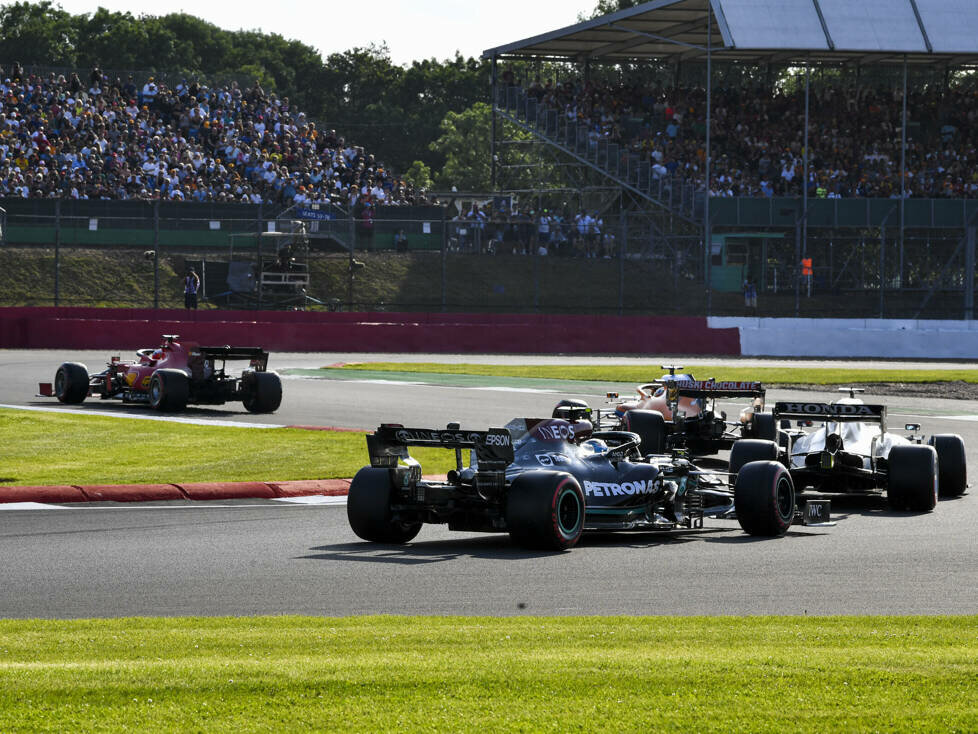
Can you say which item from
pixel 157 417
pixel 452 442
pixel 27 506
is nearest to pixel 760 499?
pixel 452 442

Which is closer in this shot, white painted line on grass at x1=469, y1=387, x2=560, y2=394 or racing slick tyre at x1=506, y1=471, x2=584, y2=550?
racing slick tyre at x1=506, y1=471, x2=584, y2=550

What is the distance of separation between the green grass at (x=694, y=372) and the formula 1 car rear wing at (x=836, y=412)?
52.7ft

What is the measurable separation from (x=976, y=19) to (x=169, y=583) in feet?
145

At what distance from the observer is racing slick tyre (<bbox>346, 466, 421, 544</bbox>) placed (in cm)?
1148

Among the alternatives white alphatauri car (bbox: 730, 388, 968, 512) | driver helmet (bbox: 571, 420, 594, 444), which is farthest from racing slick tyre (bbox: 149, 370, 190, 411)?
driver helmet (bbox: 571, 420, 594, 444)

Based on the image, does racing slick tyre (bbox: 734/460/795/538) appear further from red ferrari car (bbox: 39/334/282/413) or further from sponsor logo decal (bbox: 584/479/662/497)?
red ferrari car (bbox: 39/334/282/413)

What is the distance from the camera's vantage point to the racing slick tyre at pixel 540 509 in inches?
434

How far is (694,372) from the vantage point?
3331cm

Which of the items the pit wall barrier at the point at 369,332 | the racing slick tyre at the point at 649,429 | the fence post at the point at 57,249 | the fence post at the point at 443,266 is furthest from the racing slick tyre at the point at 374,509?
the fence post at the point at 443,266

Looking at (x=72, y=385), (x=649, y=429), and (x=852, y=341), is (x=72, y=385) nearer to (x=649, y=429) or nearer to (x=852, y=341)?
(x=649, y=429)

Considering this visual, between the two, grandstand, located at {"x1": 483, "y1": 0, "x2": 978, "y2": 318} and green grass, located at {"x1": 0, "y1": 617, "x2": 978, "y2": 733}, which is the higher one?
grandstand, located at {"x1": 483, "y1": 0, "x2": 978, "y2": 318}

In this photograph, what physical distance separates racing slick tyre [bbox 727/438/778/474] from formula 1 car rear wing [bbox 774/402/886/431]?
2.73 feet

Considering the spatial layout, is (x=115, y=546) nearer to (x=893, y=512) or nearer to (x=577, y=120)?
(x=893, y=512)

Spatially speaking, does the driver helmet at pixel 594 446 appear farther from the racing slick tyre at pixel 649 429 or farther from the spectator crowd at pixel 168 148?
the spectator crowd at pixel 168 148
